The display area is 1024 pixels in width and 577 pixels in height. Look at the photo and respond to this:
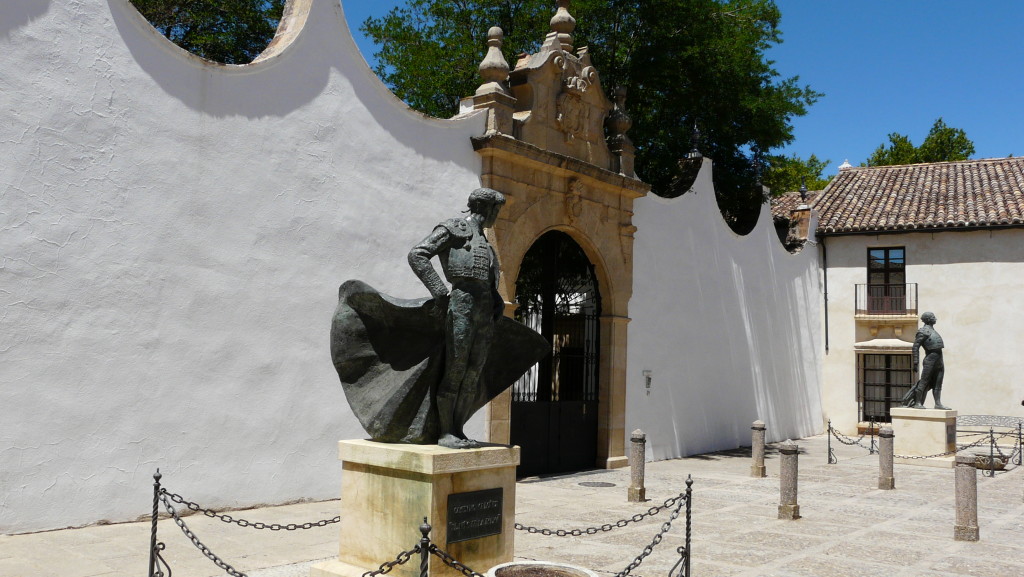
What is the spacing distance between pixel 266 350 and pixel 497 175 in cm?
399

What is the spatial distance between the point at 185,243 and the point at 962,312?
19301 mm

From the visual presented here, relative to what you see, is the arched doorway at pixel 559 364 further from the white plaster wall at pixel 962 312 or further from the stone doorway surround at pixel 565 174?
the white plaster wall at pixel 962 312

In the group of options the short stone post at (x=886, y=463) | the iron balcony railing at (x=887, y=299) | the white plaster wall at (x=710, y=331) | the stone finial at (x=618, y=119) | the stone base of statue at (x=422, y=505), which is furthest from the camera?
the iron balcony railing at (x=887, y=299)

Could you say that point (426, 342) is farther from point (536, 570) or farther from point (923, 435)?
point (923, 435)

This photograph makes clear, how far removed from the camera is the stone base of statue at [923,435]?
15828mm

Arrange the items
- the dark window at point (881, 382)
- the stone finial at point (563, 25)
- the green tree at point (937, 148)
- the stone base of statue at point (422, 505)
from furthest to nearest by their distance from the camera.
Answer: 1. the green tree at point (937, 148)
2. the dark window at point (881, 382)
3. the stone finial at point (563, 25)
4. the stone base of statue at point (422, 505)

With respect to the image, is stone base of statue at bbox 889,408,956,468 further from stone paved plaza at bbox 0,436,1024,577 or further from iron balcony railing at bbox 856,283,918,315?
iron balcony railing at bbox 856,283,918,315

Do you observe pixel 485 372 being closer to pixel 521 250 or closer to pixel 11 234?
pixel 11 234

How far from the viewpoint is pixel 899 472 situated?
1452cm

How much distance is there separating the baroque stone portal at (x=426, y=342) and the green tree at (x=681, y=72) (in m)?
12.7

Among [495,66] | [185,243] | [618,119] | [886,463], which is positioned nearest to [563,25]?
[618,119]

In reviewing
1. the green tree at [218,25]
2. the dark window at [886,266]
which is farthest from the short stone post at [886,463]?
the green tree at [218,25]

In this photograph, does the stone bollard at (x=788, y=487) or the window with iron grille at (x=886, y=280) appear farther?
the window with iron grille at (x=886, y=280)

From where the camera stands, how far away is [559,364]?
13242mm
